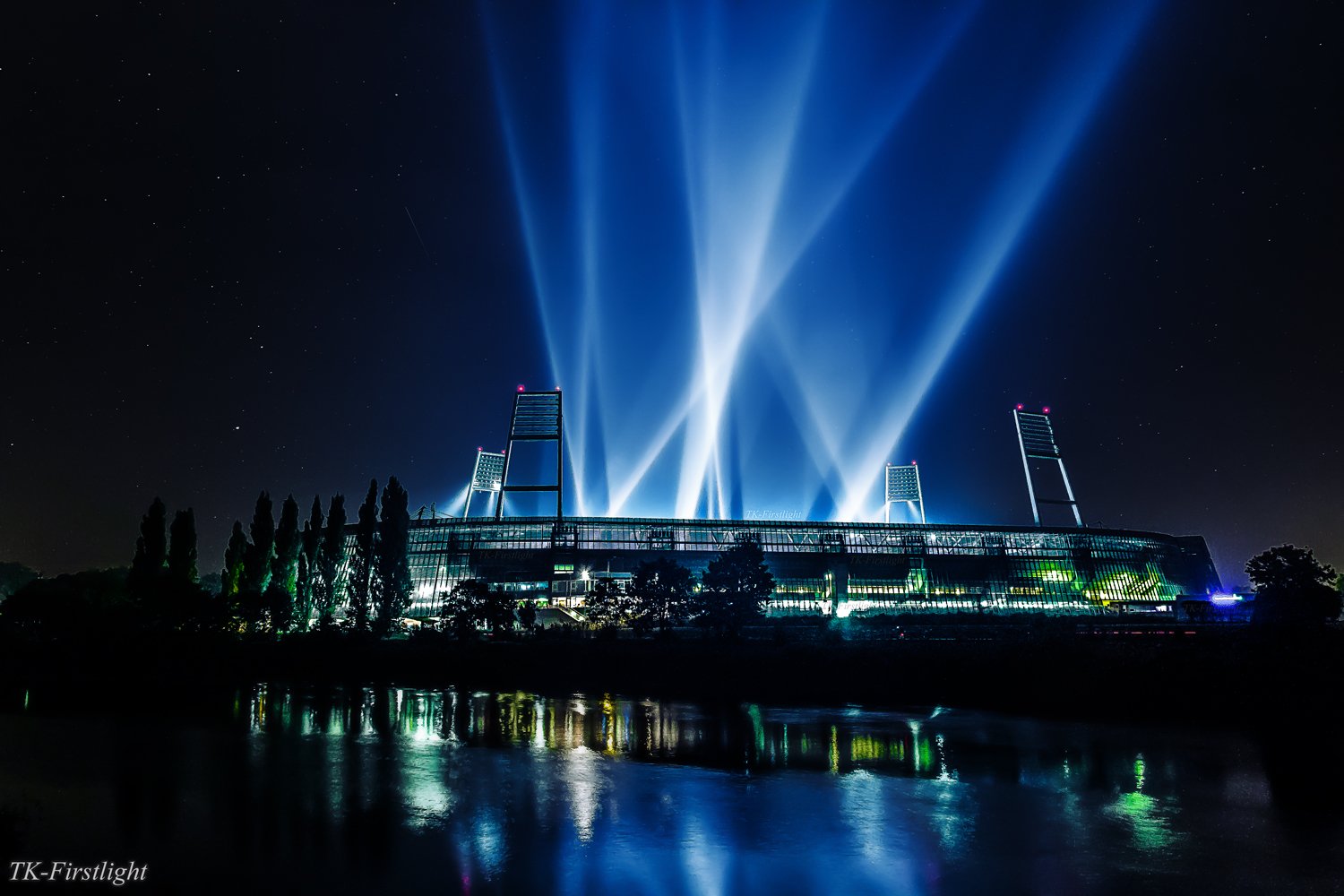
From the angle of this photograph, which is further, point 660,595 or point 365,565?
point 365,565

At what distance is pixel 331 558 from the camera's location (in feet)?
294

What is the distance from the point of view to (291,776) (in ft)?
87.7

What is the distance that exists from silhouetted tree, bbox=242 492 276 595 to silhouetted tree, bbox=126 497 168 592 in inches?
338

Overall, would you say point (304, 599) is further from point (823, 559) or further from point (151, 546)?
point (823, 559)

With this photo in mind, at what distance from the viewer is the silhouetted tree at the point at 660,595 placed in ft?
234

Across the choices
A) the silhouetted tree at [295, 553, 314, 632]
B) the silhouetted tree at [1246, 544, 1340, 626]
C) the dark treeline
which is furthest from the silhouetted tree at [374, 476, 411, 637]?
the silhouetted tree at [1246, 544, 1340, 626]

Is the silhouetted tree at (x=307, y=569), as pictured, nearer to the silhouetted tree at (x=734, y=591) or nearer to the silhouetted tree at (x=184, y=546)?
the silhouetted tree at (x=184, y=546)

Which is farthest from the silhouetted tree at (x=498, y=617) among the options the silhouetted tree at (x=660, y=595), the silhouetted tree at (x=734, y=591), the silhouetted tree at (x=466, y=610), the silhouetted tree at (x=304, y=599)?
the silhouetted tree at (x=304, y=599)

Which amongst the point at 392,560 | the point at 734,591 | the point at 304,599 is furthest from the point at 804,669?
the point at 304,599

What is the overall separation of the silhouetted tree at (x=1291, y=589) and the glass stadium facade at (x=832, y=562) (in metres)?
56.8

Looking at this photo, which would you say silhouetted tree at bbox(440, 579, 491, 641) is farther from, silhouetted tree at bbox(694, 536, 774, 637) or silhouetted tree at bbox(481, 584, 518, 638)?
silhouetted tree at bbox(694, 536, 774, 637)

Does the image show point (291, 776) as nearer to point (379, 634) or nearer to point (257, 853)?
point (257, 853)

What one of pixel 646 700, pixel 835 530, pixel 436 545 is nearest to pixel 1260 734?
pixel 646 700

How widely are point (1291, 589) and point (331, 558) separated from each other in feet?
304
